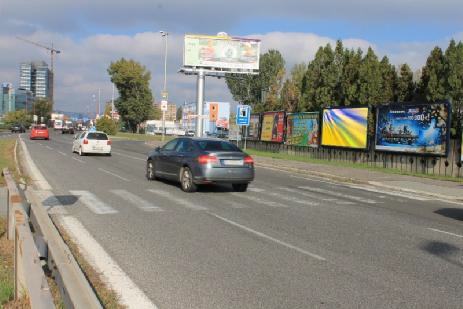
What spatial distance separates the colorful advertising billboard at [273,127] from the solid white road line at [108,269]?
2735 cm

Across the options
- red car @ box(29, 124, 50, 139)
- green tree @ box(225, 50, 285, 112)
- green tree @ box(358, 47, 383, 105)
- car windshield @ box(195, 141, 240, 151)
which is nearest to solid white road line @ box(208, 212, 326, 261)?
car windshield @ box(195, 141, 240, 151)

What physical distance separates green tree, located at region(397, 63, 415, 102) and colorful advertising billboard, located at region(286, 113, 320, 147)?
4901mm

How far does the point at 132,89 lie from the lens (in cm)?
8831

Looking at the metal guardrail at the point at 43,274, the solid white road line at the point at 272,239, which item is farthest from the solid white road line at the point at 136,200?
the metal guardrail at the point at 43,274

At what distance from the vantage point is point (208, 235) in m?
8.45

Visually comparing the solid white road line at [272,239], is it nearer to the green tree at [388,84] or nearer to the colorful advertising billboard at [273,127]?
the green tree at [388,84]

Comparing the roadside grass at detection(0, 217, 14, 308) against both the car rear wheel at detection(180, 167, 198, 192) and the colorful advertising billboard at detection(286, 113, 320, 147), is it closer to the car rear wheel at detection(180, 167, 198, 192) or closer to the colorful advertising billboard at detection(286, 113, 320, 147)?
the car rear wheel at detection(180, 167, 198, 192)

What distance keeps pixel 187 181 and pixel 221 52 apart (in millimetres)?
42153

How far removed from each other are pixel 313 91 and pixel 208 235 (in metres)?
27.7

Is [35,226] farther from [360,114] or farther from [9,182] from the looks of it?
[360,114]

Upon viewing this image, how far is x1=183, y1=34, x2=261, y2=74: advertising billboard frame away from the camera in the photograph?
54000 millimetres

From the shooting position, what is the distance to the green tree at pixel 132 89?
286ft

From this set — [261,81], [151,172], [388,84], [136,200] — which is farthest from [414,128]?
[261,81]

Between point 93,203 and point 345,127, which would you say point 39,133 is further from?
point 93,203
